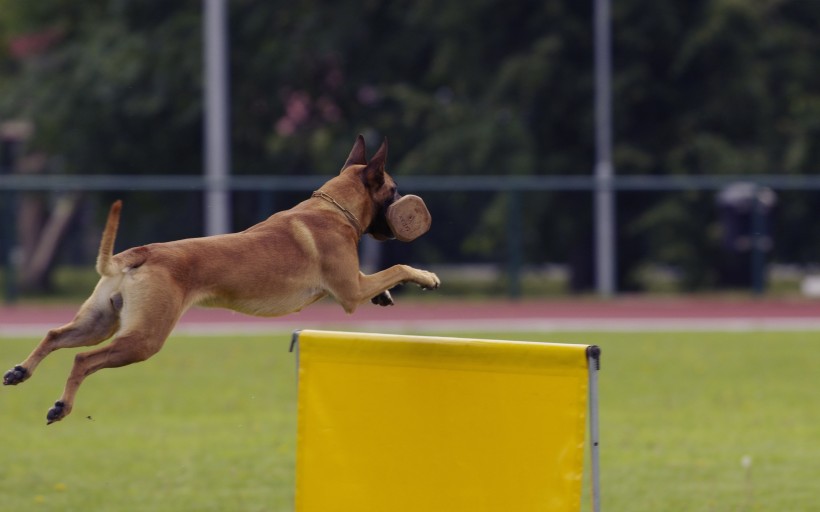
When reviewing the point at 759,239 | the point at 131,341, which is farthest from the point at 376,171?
the point at 759,239

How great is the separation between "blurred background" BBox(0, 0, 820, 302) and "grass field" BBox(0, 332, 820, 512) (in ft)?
24.1

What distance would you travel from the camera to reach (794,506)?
7.91 m

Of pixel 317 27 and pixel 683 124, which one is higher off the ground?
pixel 317 27

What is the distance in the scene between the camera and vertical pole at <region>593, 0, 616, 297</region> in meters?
24.4

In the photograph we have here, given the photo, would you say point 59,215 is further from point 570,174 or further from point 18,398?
point 18,398

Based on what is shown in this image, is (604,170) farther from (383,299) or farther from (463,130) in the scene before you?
(383,299)

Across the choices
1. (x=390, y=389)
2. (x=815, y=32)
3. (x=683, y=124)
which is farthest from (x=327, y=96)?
(x=390, y=389)

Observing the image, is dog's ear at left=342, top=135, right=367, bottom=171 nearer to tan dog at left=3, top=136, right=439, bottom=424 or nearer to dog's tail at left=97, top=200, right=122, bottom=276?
tan dog at left=3, top=136, right=439, bottom=424

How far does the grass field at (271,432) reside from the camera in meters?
8.36

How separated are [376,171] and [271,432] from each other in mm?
5054

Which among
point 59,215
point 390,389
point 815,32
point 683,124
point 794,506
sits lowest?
point 794,506

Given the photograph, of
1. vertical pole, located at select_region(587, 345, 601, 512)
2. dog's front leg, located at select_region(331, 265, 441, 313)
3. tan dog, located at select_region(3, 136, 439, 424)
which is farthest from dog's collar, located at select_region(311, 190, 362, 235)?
vertical pole, located at select_region(587, 345, 601, 512)

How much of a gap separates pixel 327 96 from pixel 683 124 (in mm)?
7541

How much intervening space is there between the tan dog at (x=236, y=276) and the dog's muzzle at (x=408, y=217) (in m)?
0.14
